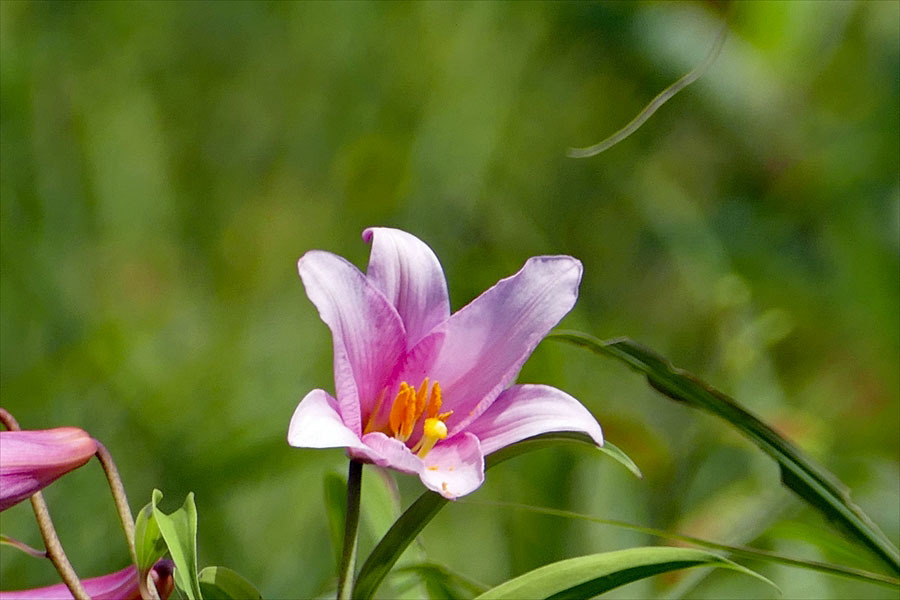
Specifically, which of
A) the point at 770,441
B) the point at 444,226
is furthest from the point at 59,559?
the point at 444,226

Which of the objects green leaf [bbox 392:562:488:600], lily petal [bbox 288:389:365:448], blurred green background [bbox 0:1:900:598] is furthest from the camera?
blurred green background [bbox 0:1:900:598]

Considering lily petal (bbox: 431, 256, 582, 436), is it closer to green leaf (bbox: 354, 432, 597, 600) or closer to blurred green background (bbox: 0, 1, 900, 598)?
green leaf (bbox: 354, 432, 597, 600)

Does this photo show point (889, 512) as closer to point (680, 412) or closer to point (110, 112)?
point (680, 412)

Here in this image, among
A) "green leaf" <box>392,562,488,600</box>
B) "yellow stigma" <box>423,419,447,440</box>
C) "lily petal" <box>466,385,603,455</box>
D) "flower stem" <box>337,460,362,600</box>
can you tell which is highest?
"lily petal" <box>466,385,603,455</box>

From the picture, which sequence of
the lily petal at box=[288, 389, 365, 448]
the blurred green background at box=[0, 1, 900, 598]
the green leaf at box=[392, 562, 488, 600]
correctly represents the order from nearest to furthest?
the lily petal at box=[288, 389, 365, 448], the green leaf at box=[392, 562, 488, 600], the blurred green background at box=[0, 1, 900, 598]

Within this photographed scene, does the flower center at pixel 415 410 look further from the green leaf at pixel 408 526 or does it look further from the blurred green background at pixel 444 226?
the blurred green background at pixel 444 226

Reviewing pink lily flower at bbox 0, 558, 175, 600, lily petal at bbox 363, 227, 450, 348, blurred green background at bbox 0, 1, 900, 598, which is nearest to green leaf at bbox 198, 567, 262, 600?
pink lily flower at bbox 0, 558, 175, 600
